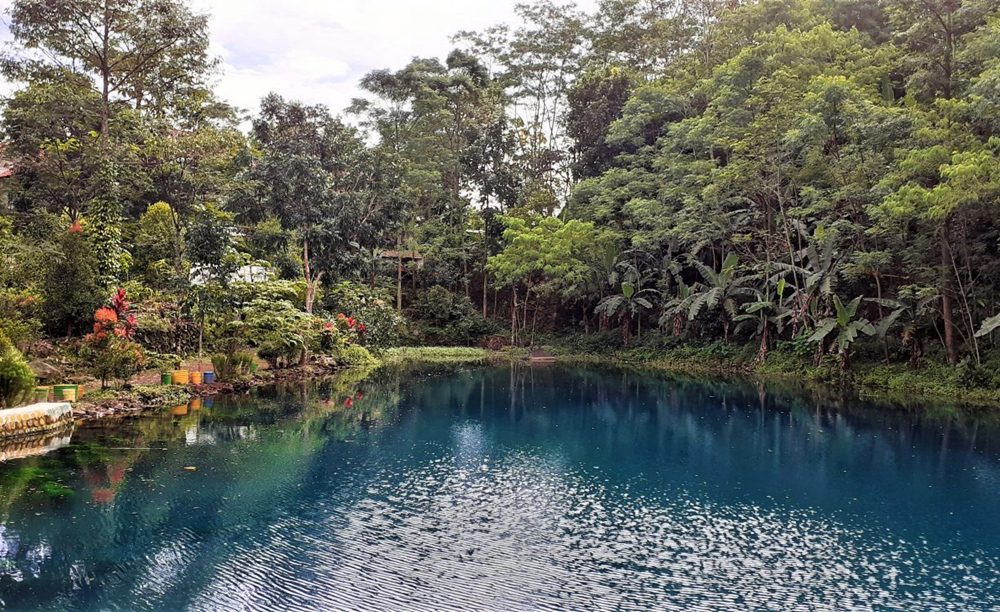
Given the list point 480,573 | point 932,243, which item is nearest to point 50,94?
point 480,573

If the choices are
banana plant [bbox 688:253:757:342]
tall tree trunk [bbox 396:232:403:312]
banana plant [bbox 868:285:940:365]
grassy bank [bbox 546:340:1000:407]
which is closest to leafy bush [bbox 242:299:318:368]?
tall tree trunk [bbox 396:232:403:312]

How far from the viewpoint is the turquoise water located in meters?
6.10

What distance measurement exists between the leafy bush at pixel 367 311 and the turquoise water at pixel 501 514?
494 inches

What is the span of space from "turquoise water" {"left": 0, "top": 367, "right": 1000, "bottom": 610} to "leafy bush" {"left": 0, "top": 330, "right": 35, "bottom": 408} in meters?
1.23

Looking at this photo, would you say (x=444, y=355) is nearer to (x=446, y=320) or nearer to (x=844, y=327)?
(x=446, y=320)

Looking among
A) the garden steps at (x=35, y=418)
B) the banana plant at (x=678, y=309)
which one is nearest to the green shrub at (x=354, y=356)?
the banana plant at (x=678, y=309)

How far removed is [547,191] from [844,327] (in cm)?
1694

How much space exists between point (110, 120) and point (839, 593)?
26.1 meters

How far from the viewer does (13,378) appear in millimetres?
11219

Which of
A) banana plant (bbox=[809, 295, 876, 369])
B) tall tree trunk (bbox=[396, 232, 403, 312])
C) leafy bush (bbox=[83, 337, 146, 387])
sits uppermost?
tall tree trunk (bbox=[396, 232, 403, 312])

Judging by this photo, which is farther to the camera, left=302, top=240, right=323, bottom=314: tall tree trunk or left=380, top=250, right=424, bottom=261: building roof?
left=380, top=250, right=424, bottom=261: building roof

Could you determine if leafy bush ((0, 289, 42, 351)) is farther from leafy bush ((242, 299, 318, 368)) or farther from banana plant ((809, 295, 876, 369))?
banana plant ((809, 295, 876, 369))

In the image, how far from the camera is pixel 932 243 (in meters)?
17.5

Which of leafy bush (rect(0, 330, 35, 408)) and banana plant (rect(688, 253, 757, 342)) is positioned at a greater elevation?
banana plant (rect(688, 253, 757, 342))
